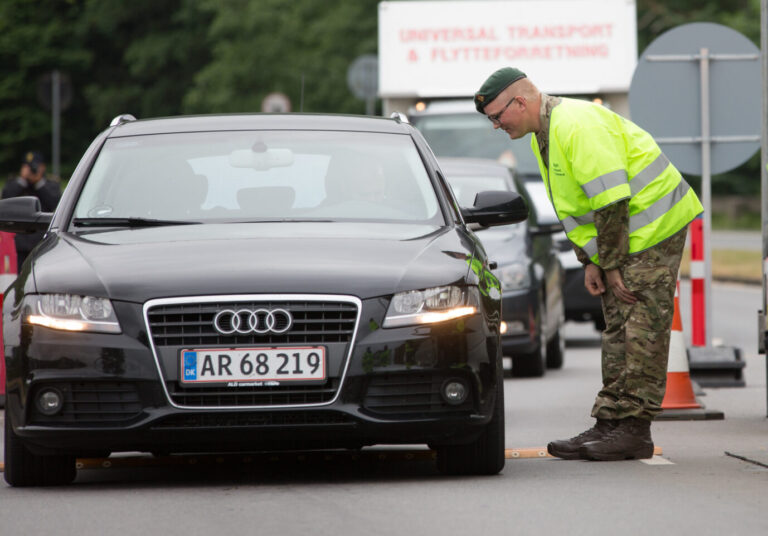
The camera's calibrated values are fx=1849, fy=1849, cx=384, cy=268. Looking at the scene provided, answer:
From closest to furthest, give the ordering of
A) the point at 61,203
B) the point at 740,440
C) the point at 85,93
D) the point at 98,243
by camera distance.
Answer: the point at 98,243 < the point at 61,203 < the point at 740,440 < the point at 85,93

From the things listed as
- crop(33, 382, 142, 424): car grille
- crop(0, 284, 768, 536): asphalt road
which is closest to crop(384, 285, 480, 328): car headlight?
crop(0, 284, 768, 536): asphalt road

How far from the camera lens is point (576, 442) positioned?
8.29 metres

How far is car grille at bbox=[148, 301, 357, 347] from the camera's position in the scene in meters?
6.96

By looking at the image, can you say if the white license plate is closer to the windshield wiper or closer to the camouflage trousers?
the windshield wiper

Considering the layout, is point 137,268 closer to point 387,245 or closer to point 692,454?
point 387,245

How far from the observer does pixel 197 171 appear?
8.19 metres

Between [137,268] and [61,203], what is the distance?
119 cm

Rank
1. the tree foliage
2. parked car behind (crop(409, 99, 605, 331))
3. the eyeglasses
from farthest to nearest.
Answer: the tree foliage, parked car behind (crop(409, 99, 605, 331)), the eyeglasses

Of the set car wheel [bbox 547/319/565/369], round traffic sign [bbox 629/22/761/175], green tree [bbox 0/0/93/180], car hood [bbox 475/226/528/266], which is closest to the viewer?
round traffic sign [bbox 629/22/761/175]

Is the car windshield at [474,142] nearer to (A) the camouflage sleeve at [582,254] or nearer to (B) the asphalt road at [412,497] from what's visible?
(B) the asphalt road at [412,497]

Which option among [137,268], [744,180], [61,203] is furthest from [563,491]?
[744,180]

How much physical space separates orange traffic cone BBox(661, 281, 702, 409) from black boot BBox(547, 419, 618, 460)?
1.88 metres

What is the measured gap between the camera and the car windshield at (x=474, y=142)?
20516 millimetres

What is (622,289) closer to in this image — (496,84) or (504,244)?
(496,84)
